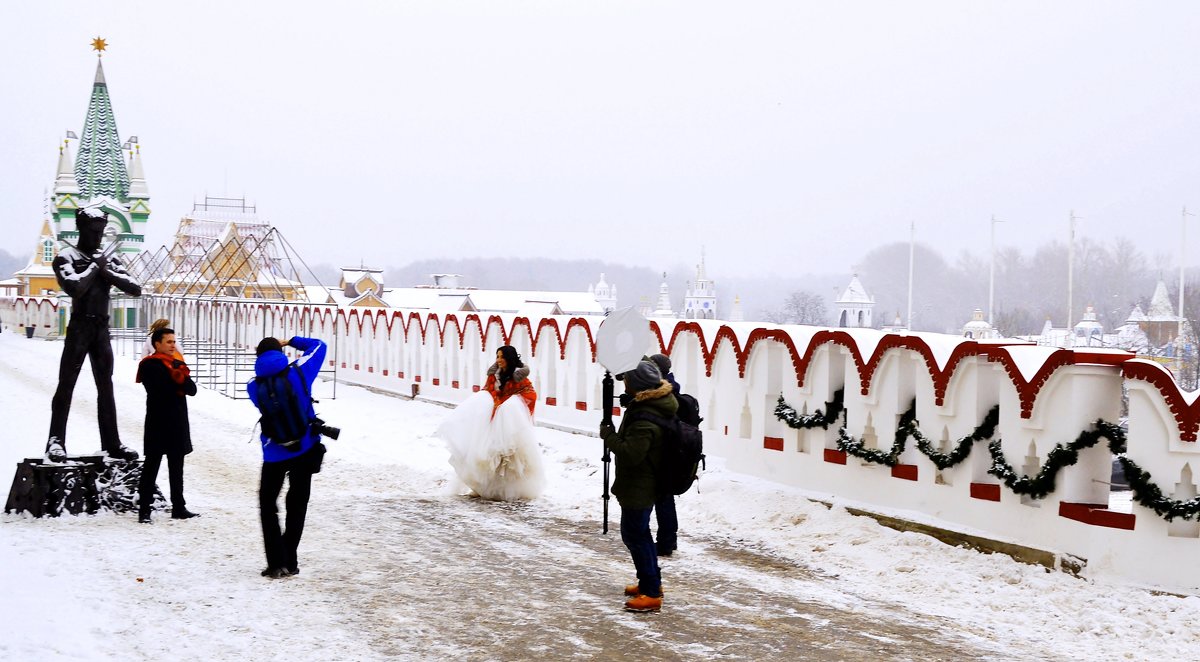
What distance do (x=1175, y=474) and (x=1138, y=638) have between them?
53.9 inches

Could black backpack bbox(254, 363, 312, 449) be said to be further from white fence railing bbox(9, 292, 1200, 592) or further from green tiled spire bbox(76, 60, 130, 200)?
green tiled spire bbox(76, 60, 130, 200)

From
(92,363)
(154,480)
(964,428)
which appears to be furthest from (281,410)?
(964,428)

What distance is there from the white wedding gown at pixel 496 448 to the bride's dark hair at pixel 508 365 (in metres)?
0.22

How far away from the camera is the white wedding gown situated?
11703 millimetres

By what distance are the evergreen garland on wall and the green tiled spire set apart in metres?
60.5

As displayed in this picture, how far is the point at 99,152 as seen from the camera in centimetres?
6369

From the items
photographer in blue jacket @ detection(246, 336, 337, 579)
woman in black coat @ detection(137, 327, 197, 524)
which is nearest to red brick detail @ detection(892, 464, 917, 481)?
photographer in blue jacket @ detection(246, 336, 337, 579)

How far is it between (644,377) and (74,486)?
18.9 ft

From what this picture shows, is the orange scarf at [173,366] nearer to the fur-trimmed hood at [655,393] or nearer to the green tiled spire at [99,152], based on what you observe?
the fur-trimmed hood at [655,393]

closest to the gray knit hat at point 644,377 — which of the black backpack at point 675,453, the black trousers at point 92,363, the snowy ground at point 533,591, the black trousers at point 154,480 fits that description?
the black backpack at point 675,453

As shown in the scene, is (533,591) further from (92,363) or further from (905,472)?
(92,363)

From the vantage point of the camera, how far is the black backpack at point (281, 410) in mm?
8250

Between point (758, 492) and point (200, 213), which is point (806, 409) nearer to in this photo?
point (758, 492)

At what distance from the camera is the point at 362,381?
88.4ft
